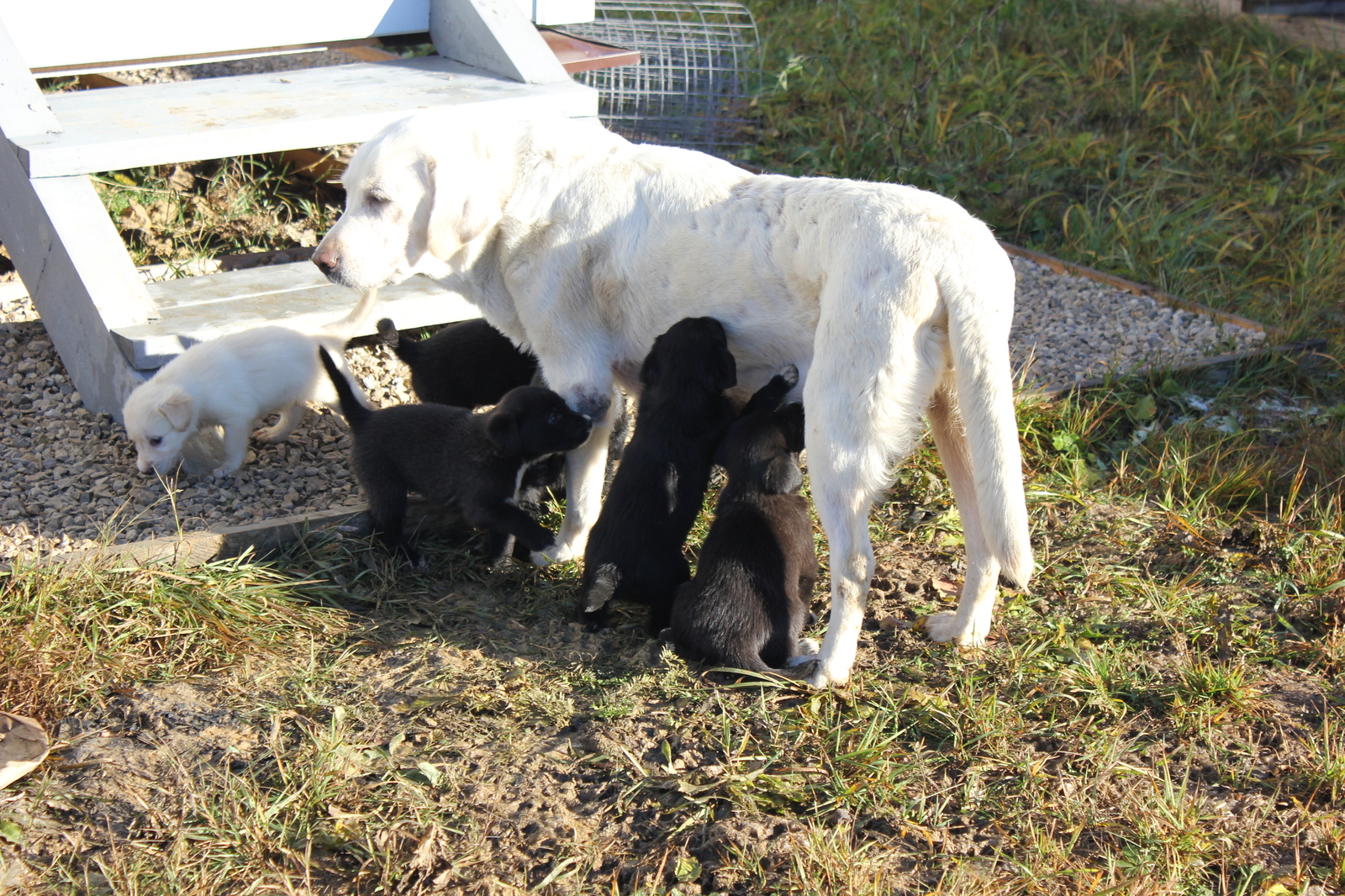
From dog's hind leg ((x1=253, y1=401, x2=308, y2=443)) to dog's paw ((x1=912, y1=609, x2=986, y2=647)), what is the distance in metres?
2.48

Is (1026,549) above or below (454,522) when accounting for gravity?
above

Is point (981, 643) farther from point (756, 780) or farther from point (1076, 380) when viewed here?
point (1076, 380)

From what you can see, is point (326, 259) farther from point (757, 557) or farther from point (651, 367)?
point (757, 557)

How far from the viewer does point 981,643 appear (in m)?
3.30

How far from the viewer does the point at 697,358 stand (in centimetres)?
314

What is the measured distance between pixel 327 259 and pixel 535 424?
0.78m

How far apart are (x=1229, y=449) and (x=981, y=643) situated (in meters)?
1.72

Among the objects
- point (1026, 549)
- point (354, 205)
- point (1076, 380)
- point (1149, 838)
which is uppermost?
point (354, 205)

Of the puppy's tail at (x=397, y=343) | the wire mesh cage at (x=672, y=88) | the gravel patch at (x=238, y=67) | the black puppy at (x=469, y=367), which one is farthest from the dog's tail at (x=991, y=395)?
the gravel patch at (x=238, y=67)

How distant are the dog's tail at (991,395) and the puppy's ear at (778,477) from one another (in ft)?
1.74

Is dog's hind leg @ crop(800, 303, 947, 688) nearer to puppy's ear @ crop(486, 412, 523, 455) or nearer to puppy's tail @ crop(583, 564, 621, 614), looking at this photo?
puppy's tail @ crop(583, 564, 621, 614)

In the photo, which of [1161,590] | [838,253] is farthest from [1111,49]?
[838,253]

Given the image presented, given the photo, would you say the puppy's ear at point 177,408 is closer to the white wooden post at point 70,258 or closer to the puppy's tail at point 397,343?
the white wooden post at point 70,258

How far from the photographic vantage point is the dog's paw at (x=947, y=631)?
3287 mm
